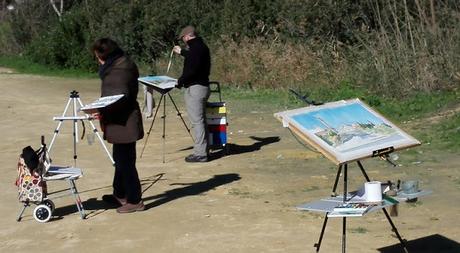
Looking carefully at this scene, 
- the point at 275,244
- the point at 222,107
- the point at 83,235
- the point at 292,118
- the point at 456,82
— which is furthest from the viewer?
the point at 456,82

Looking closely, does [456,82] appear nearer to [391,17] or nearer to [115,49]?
[391,17]

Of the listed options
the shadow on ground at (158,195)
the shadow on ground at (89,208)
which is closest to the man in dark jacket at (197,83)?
the shadow on ground at (158,195)

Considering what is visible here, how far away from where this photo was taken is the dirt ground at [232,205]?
7.74 m

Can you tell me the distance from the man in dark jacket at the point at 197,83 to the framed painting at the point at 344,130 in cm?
502

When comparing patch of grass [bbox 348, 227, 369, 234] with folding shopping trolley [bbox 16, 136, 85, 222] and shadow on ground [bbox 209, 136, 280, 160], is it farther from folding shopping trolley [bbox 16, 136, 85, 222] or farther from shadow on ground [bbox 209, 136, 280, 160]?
shadow on ground [bbox 209, 136, 280, 160]

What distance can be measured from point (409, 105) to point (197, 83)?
18.6 ft

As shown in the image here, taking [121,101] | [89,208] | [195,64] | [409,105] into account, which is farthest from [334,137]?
[409,105]

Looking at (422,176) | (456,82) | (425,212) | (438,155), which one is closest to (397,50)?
(456,82)

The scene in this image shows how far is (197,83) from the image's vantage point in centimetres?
1163

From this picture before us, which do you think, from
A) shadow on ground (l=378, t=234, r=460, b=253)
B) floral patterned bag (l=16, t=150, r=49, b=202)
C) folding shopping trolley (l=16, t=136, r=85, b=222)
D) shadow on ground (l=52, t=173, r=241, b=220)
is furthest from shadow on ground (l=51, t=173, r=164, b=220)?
shadow on ground (l=378, t=234, r=460, b=253)

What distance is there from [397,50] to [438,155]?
20.0ft

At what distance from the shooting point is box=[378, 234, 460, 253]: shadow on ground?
7242mm

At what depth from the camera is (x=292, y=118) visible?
6.33 meters

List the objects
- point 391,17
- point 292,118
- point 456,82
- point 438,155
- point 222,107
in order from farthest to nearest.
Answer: point 391,17 → point 456,82 → point 222,107 → point 438,155 → point 292,118
